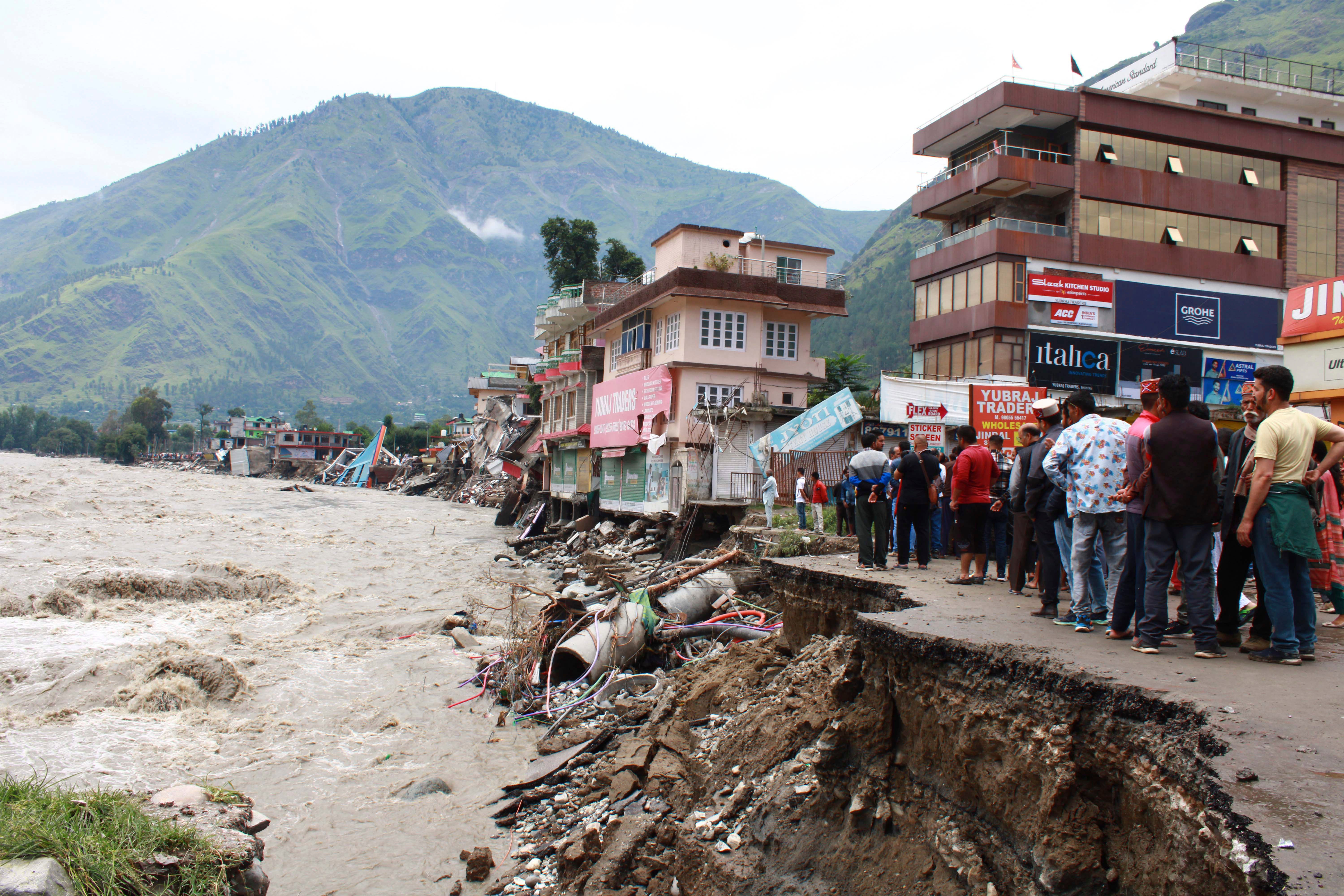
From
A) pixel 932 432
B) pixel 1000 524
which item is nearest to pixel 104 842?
pixel 1000 524

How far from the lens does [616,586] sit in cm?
1484

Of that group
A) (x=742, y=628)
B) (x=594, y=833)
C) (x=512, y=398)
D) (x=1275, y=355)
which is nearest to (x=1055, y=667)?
(x=594, y=833)

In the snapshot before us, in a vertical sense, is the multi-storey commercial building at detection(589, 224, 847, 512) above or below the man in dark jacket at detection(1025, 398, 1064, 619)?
above

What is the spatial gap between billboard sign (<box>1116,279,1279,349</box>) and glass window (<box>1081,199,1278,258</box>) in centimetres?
213

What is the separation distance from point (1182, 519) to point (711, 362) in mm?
23995

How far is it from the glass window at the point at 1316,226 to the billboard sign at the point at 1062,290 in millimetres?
9646

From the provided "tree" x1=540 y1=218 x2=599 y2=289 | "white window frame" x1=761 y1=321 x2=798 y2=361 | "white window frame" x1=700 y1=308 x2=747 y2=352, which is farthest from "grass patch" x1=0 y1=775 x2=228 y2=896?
"tree" x1=540 y1=218 x2=599 y2=289

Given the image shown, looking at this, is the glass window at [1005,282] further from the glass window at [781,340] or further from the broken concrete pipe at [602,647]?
the broken concrete pipe at [602,647]

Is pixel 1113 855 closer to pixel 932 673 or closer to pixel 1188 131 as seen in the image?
pixel 932 673

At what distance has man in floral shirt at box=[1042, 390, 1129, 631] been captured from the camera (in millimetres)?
Answer: 6086

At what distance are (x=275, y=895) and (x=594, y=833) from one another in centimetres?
279

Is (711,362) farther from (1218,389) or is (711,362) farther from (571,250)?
(571,250)

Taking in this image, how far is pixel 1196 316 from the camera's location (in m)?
33.7

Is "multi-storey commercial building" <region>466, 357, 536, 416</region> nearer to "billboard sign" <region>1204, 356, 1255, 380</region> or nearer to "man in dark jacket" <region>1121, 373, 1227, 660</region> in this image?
"billboard sign" <region>1204, 356, 1255, 380</region>
